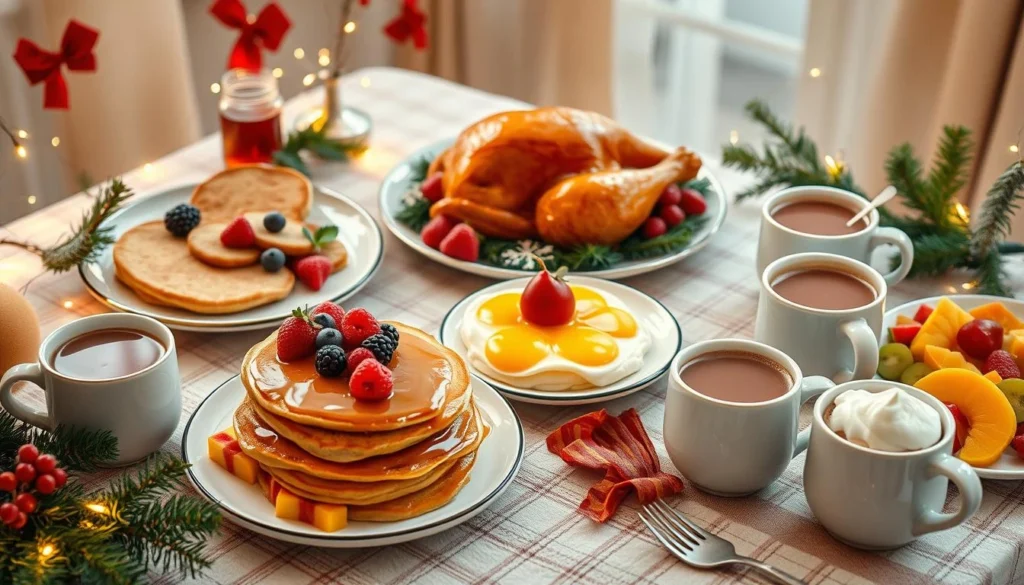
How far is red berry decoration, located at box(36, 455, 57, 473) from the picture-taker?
108 cm

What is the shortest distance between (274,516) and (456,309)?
48cm

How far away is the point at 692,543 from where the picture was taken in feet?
3.81

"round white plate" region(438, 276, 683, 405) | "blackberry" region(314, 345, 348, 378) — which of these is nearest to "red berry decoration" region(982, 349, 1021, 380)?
"round white plate" region(438, 276, 683, 405)

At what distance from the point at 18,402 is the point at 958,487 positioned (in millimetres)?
1046

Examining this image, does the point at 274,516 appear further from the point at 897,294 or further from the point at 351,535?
the point at 897,294

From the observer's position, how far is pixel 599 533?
3.90 feet

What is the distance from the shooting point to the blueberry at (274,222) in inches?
65.5

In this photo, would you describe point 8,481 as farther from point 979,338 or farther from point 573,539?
point 979,338

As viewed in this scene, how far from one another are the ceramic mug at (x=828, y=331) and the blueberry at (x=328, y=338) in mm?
566

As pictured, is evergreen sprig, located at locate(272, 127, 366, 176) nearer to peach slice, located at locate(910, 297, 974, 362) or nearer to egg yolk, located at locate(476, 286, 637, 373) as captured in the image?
egg yolk, located at locate(476, 286, 637, 373)

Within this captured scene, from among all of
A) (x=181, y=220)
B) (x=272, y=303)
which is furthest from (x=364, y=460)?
(x=181, y=220)

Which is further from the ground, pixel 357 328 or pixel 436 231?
pixel 357 328

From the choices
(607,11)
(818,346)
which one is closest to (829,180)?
(818,346)

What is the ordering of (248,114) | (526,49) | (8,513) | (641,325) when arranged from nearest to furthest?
(8,513), (641,325), (248,114), (526,49)
